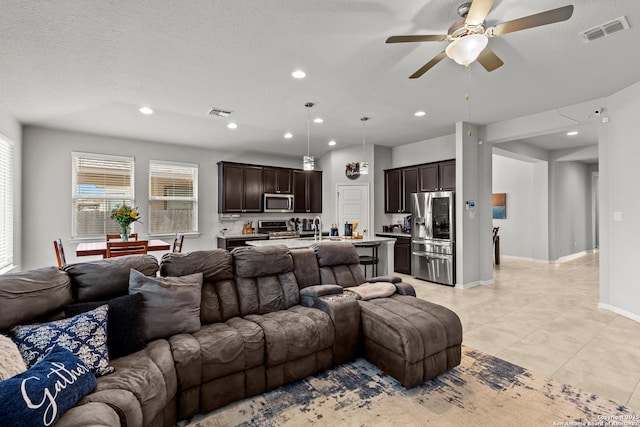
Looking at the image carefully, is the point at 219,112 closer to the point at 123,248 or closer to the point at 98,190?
the point at 123,248

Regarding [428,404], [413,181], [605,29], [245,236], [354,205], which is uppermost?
[605,29]

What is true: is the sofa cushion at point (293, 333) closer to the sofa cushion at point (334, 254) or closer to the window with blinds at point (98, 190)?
the sofa cushion at point (334, 254)

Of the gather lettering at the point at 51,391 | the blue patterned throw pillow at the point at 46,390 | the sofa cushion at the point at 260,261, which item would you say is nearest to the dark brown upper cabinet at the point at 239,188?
the sofa cushion at the point at 260,261

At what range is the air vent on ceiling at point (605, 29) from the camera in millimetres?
2364

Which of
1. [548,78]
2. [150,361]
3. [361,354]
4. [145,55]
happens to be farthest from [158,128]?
[548,78]

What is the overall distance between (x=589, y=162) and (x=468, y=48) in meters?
9.03

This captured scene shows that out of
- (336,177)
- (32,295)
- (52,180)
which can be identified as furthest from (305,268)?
(52,180)

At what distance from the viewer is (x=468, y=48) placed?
2119 mm

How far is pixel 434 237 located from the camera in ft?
18.2

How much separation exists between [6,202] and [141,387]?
14.2 feet

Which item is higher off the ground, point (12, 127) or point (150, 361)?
point (12, 127)

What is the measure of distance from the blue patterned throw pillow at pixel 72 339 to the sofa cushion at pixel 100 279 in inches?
12.0

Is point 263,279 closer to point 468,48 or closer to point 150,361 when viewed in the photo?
point 150,361

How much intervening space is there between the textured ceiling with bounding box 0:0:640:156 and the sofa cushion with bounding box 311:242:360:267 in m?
1.86
